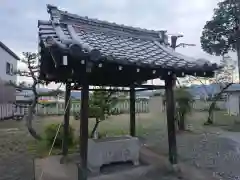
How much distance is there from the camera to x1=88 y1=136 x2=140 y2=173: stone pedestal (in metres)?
5.35

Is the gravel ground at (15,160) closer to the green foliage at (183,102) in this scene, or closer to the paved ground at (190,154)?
the paved ground at (190,154)

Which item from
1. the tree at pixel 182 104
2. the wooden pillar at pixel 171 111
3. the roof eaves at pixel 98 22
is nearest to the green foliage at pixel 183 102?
the tree at pixel 182 104

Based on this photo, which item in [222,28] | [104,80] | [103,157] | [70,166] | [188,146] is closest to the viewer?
[103,157]

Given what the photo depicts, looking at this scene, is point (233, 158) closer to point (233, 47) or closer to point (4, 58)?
point (233, 47)

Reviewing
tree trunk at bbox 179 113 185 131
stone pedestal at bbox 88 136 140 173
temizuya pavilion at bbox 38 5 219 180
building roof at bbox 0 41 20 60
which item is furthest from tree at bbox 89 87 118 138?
building roof at bbox 0 41 20 60

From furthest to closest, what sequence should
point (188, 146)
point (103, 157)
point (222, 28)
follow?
point (222, 28), point (188, 146), point (103, 157)

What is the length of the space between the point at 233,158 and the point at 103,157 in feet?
13.5

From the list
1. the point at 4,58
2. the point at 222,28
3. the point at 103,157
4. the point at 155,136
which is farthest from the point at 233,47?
the point at 4,58

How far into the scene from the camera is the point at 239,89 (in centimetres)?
1947

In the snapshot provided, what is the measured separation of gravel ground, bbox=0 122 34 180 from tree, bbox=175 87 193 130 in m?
7.26

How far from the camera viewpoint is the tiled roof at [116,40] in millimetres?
4387

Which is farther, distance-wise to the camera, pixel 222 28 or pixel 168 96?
pixel 222 28

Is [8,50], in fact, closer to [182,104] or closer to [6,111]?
[6,111]

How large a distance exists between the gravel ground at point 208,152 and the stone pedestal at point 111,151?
5.97 feet
